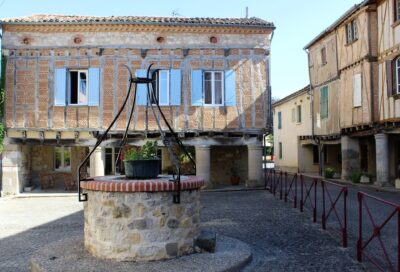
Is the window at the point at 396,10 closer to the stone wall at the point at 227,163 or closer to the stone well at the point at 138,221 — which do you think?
the stone wall at the point at 227,163

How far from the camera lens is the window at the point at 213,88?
614 inches

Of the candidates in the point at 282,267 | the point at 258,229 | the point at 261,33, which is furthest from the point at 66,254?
the point at 261,33

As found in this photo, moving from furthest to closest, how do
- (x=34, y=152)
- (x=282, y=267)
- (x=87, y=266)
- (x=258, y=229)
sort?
(x=34, y=152)
(x=258, y=229)
(x=282, y=267)
(x=87, y=266)

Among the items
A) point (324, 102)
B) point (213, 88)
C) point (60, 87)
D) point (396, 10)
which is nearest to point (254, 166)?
point (213, 88)

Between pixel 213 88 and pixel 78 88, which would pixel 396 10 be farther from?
pixel 78 88

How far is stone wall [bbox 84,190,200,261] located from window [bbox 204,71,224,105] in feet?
33.2

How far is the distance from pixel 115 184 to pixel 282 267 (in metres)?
2.56

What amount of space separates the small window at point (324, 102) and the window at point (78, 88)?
11.5m

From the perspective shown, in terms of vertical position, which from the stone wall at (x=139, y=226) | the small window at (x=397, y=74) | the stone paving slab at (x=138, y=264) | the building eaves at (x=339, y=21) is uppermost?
the building eaves at (x=339, y=21)

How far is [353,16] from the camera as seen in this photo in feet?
56.6

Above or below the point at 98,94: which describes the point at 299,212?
below

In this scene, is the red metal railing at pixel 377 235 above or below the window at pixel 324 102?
below

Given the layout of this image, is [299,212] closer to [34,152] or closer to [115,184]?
[115,184]

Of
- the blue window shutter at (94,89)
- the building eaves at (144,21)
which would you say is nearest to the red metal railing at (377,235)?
the building eaves at (144,21)
